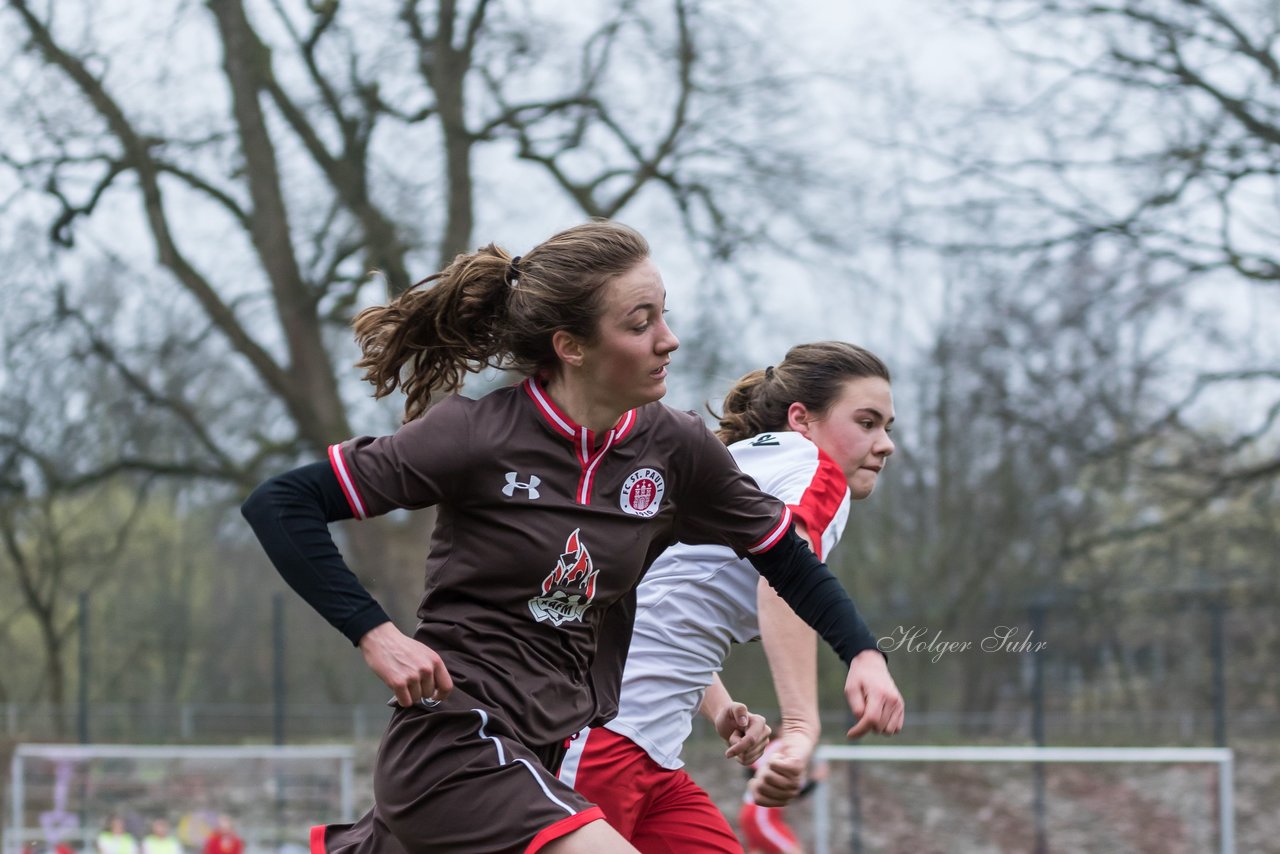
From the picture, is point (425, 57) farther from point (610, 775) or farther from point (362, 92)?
point (610, 775)

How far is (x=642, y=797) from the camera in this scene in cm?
306

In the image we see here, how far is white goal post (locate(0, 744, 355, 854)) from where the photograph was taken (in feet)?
38.6

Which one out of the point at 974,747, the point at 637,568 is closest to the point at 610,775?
the point at 637,568

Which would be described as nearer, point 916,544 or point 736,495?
point 736,495

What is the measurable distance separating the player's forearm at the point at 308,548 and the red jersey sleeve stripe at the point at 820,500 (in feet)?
3.38

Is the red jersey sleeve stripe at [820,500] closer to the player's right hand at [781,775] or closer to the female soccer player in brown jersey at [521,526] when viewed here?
the female soccer player in brown jersey at [521,526]

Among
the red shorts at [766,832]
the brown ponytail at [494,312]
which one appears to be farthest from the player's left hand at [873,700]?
the red shorts at [766,832]

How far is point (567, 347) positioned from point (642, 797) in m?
0.97

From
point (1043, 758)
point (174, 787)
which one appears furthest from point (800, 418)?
point (174, 787)

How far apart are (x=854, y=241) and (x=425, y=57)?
→ 3.99 metres

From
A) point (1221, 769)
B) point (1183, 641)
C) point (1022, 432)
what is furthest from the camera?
point (1022, 432)

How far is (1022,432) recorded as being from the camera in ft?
46.6

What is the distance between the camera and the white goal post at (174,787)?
11.8 metres

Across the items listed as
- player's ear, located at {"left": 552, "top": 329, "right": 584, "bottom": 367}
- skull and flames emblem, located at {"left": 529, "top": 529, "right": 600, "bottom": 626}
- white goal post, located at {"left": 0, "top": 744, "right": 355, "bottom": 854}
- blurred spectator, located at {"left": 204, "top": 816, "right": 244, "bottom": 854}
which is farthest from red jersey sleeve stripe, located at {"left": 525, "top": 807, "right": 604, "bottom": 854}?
white goal post, located at {"left": 0, "top": 744, "right": 355, "bottom": 854}
